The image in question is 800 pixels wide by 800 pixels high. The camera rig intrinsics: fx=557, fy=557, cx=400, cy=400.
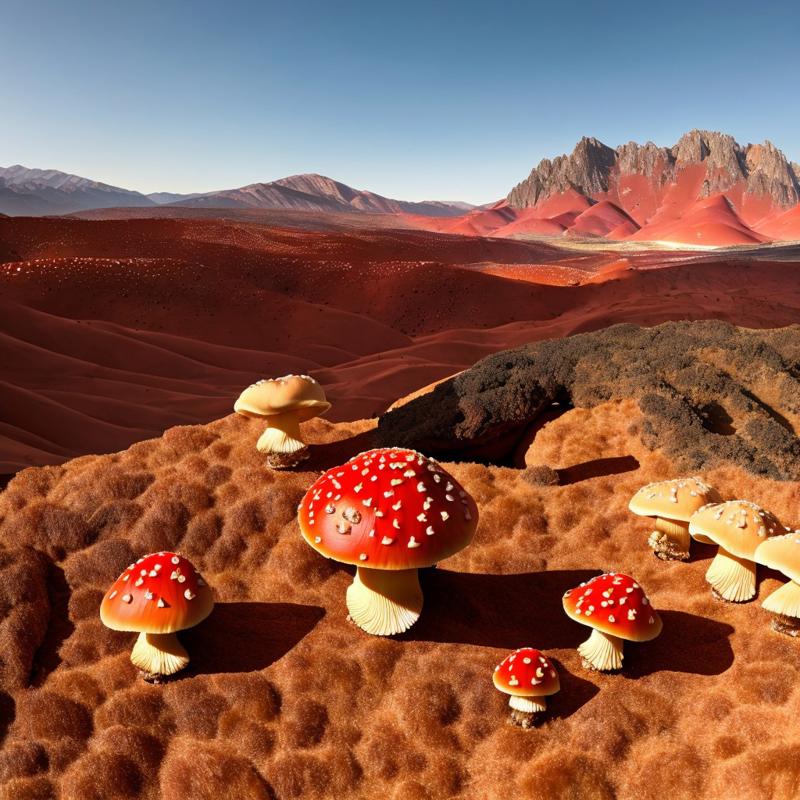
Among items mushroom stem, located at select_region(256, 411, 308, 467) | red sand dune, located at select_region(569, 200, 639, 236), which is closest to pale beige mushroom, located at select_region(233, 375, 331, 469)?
mushroom stem, located at select_region(256, 411, 308, 467)

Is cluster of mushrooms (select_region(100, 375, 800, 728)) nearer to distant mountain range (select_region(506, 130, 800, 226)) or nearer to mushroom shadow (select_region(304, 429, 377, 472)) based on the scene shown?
mushroom shadow (select_region(304, 429, 377, 472))

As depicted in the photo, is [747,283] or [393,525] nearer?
[393,525]

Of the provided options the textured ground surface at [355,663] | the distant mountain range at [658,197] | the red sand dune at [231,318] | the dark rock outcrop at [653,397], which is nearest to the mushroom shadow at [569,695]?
the textured ground surface at [355,663]

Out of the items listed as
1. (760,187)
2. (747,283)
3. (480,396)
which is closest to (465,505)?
(480,396)

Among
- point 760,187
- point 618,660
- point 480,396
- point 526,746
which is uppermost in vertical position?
point 760,187

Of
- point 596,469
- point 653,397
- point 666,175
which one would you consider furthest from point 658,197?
point 596,469

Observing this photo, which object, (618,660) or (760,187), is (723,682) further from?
(760,187)
